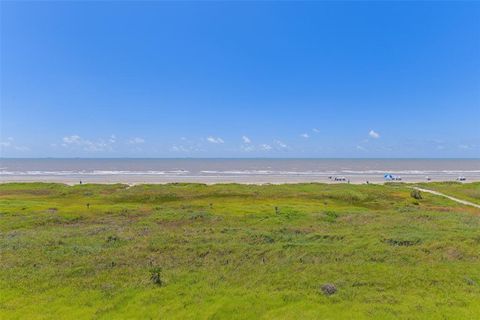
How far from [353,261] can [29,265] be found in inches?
685

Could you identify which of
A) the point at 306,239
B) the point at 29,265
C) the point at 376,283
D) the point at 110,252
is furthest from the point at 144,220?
the point at 376,283

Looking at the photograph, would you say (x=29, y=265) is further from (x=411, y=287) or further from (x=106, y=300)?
(x=411, y=287)

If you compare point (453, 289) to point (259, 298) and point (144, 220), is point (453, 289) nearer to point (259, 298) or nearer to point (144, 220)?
point (259, 298)

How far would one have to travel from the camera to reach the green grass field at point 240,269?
10.8 metres

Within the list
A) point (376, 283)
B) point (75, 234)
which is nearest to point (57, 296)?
point (75, 234)

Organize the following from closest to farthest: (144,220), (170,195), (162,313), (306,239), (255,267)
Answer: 1. (162,313)
2. (255,267)
3. (306,239)
4. (144,220)
5. (170,195)

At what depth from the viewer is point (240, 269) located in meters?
14.6

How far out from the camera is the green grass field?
10766 mm

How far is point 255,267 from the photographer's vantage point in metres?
14.9

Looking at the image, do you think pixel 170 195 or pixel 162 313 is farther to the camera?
pixel 170 195

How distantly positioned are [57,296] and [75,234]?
10.8 meters

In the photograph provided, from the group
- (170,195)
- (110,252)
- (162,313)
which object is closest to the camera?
(162,313)

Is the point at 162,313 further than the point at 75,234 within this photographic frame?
No

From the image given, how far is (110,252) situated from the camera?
17.2 meters
